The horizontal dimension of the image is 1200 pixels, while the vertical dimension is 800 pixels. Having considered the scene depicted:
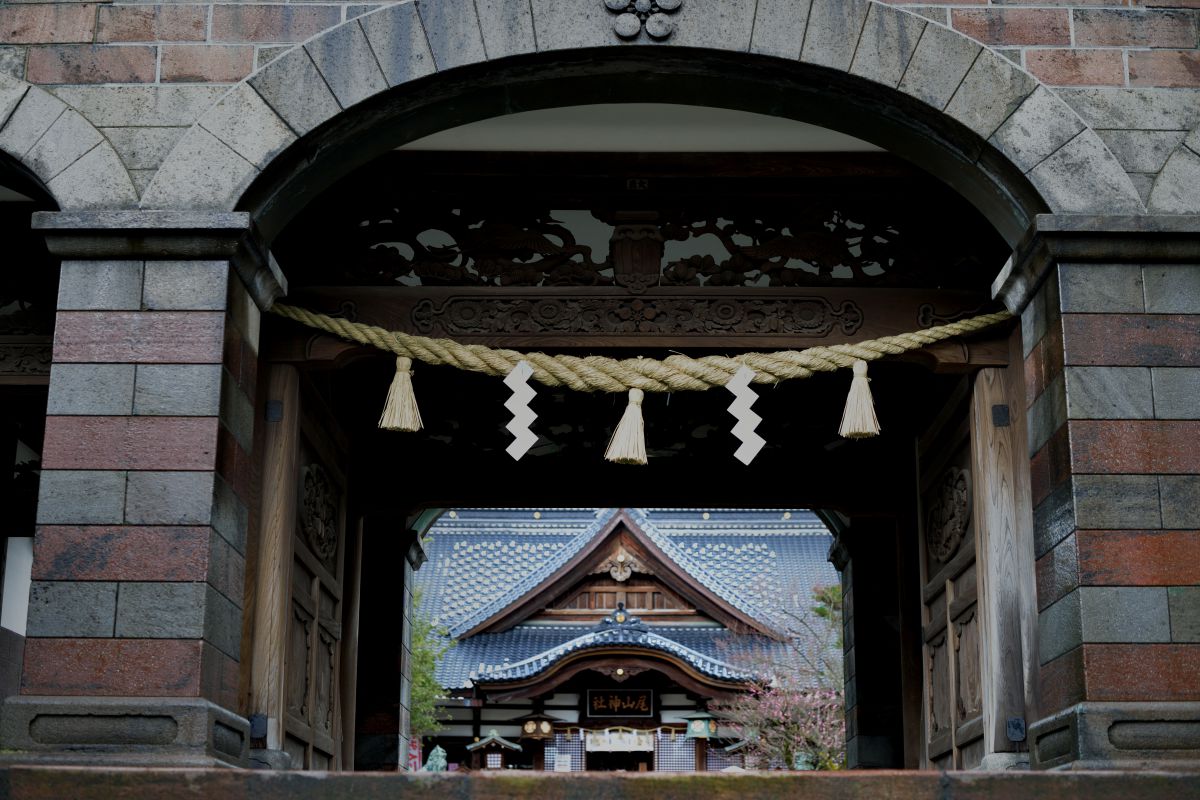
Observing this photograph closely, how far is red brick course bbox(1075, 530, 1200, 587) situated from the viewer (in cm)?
566

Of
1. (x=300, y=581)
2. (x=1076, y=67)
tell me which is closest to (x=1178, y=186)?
(x=1076, y=67)

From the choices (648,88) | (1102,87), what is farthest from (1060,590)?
(648,88)

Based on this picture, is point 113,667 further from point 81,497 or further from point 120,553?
point 81,497

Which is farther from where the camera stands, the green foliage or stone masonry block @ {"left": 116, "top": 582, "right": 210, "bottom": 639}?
the green foliage

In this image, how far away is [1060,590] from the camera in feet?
19.2

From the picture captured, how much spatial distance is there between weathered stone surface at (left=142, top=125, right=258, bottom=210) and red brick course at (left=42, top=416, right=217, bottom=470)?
93 cm

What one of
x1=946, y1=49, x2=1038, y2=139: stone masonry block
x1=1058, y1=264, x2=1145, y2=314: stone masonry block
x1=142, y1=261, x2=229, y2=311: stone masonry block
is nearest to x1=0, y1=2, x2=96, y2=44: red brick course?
x1=142, y1=261, x2=229, y2=311: stone masonry block

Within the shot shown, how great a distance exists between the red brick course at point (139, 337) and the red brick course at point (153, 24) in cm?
130

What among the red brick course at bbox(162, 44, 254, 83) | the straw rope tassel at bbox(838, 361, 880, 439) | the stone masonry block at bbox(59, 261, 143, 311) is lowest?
the straw rope tassel at bbox(838, 361, 880, 439)

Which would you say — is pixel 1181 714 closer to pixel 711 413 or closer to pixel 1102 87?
pixel 1102 87

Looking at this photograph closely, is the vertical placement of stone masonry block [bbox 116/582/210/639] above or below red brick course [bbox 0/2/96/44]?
below

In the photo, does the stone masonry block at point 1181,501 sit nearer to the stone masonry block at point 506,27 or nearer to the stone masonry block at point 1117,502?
the stone masonry block at point 1117,502

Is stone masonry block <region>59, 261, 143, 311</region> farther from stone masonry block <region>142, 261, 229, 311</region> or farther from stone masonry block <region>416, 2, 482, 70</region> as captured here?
stone masonry block <region>416, 2, 482, 70</region>

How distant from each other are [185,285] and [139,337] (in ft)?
0.93
